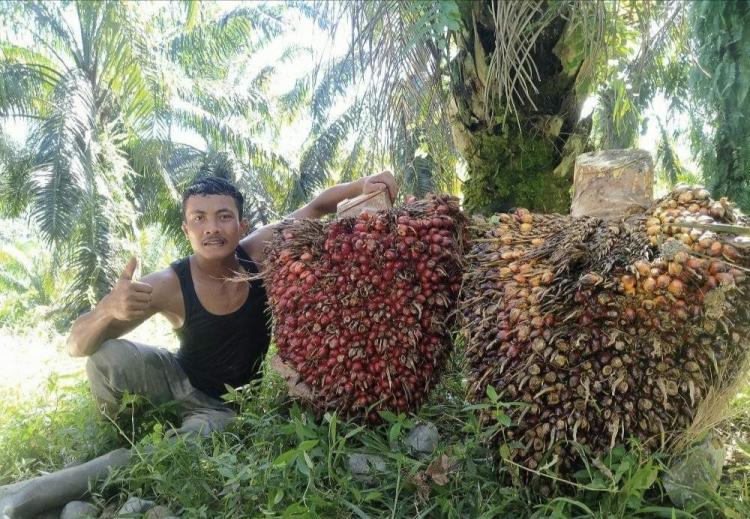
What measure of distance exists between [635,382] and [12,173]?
31.1 feet

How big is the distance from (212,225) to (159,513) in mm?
1212

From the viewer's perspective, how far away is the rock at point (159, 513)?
1869mm

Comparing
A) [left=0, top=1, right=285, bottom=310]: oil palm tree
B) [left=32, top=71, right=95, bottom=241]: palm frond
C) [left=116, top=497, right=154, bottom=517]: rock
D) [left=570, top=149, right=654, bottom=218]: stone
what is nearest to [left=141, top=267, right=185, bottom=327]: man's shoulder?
[left=116, top=497, right=154, bottom=517]: rock

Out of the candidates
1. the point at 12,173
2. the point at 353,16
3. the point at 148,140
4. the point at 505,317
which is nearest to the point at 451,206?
the point at 505,317

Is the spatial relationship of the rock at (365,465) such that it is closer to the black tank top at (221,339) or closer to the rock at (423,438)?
the rock at (423,438)

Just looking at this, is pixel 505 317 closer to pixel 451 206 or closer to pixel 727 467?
pixel 451 206

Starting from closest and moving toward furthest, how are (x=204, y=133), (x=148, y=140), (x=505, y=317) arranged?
(x=505, y=317)
(x=148, y=140)
(x=204, y=133)

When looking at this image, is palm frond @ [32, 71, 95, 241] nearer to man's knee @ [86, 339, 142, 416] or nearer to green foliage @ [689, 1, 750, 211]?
man's knee @ [86, 339, 142, 416]

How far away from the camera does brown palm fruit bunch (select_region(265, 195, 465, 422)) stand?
2074mm

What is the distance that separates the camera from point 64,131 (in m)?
8.10

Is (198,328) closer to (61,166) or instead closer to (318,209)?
(318,209)

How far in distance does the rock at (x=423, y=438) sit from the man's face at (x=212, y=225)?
1.14 m

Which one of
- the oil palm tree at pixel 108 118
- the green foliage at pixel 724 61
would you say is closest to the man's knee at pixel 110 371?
the green foliage at pixel 724 61

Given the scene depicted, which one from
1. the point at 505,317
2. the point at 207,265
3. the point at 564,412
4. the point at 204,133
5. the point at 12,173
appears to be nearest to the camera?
the point at 564,412
